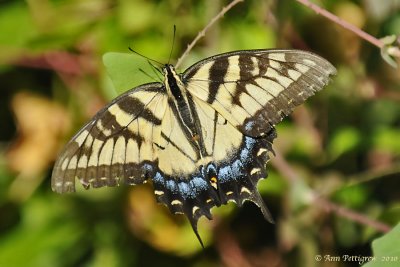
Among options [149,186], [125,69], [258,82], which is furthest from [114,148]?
[149,186]

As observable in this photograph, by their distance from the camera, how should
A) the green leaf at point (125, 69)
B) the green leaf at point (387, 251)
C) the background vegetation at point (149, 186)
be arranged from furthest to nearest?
the background vegetation at point (149, 186) → the green leaf at point (125, 69) → the green leaf at point (387, 251)

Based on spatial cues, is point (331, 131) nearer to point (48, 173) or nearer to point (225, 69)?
point (225, 69)

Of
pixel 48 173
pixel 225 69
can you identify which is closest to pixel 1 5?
pixel 48 173

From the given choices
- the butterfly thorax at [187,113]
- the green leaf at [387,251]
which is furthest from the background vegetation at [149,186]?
the green leaf at [387,251]

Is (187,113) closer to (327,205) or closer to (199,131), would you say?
(199,131)

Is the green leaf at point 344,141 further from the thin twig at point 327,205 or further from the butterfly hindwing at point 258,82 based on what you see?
the butterfly hindwing at point 258,82

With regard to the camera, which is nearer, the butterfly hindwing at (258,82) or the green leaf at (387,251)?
the green leaf at (387,251)

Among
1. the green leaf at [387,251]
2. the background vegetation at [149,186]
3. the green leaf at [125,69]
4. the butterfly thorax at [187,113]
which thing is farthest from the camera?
the background vegetation at [149,186]
